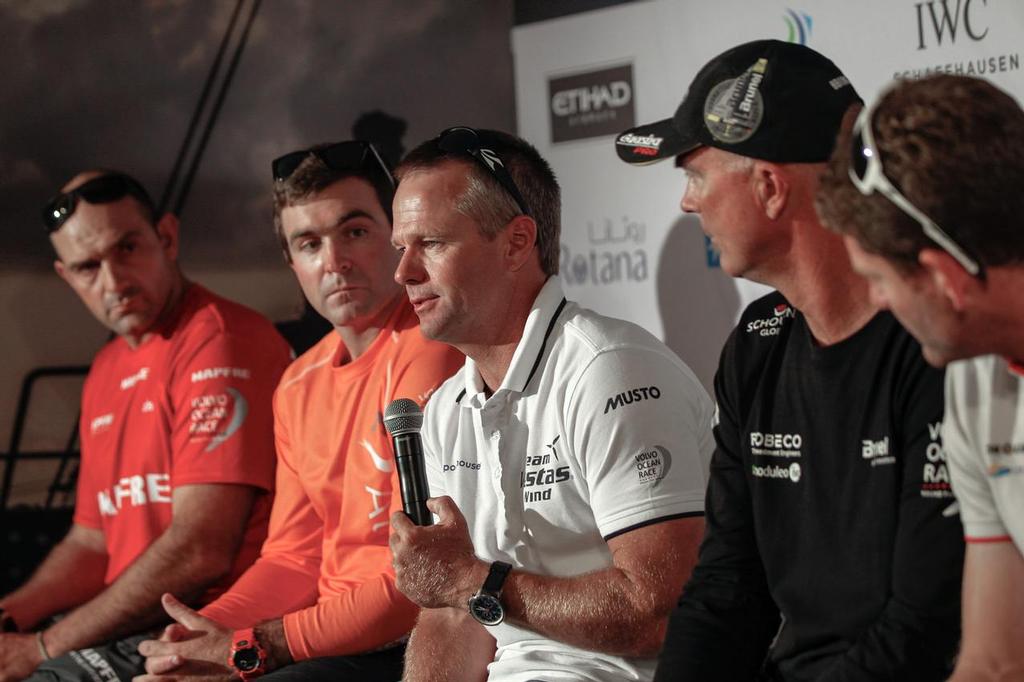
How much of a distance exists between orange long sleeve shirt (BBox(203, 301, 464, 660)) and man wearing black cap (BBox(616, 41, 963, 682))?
790 mm

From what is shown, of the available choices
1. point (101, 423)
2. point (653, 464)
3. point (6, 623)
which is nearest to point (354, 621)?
point (653, 464)

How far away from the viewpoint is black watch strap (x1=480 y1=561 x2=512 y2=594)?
1.78 m

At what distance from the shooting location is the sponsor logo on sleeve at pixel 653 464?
1761mm

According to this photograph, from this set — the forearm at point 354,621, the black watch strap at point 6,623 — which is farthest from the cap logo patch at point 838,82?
the black watch strap at point 6,623

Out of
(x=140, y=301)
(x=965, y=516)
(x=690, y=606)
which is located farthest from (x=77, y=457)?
(x=965, y=516)

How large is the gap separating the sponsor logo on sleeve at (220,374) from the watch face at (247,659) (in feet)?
2.50

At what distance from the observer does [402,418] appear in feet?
5.98

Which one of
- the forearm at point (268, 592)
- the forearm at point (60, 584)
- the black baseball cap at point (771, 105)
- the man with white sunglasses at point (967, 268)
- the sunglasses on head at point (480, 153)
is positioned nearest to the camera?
the man with white sunglasses at point (967, 268)

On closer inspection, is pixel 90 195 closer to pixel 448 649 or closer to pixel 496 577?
pixel 448 649

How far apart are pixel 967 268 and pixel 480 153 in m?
1.12

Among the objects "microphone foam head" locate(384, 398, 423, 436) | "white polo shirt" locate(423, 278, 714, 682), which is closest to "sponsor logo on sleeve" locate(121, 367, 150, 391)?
"white polo shirt" locate(423, 278, 714, 682)

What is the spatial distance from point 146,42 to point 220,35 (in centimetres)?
22

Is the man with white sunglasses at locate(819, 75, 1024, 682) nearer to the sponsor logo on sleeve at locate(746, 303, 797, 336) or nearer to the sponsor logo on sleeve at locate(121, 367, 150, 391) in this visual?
the sponsor logo on sleeve at locate(746, 303, 797, 336)

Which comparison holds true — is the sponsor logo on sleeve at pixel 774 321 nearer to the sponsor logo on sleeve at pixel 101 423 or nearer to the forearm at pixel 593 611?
the forearm at pixel 593 611
